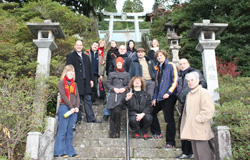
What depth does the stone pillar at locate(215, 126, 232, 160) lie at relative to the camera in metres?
3.64

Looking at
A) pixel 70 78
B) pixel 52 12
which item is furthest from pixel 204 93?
pixel 52 12

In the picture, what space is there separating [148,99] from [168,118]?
595 mm

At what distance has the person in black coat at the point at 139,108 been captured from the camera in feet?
15.4

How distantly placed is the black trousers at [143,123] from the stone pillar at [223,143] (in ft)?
4.50

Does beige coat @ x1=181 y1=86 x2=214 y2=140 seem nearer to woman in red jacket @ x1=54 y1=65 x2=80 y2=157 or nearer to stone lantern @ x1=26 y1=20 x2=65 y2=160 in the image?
woman in red jacket @ x1=54 y1=65 x2=80 y2=157

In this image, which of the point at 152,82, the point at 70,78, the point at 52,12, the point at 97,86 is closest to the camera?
the point at 70,78

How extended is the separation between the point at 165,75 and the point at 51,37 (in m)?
2.93

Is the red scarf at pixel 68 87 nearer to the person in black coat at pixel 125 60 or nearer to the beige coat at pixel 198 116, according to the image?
the person in black coat at pixel 125 60

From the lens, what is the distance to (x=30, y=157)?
135 inches

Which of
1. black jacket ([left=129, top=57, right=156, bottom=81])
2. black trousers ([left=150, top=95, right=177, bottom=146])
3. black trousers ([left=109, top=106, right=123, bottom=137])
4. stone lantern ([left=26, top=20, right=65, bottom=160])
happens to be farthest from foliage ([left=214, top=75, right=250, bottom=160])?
stone lantern ([left=26, top=20, right=65, bottom=160])

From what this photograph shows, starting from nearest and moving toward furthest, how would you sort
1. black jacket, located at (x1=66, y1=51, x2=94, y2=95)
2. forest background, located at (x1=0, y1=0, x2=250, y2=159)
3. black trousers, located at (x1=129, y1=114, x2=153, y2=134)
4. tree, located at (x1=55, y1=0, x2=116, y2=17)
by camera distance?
forest background, located at (x1=0, y1=0, x2=250, y2=159), black trousers, located at (x1=129, y1=114, x2=153, y2=134), black jacket, located at (x1=66, y1=51, x2=94, y2=95), tree, located at (x1=55, y1=0, x2=116, y2=17)

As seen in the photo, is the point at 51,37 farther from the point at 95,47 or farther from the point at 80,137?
the point at 80,137

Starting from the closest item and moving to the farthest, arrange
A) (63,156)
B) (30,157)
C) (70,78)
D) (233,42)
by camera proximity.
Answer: (30,157), (63,156), (70,78), (233,42)

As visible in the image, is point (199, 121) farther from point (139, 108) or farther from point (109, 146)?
point (109, 146)
